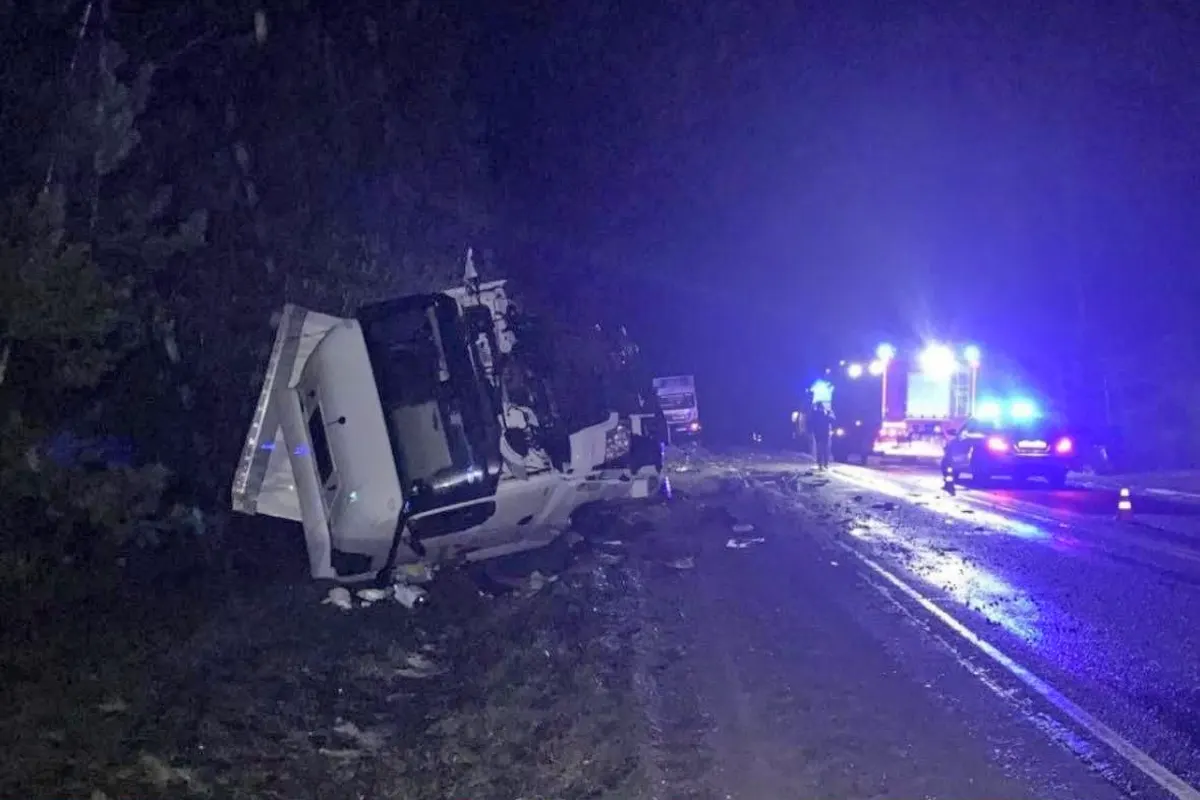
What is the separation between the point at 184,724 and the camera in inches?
258

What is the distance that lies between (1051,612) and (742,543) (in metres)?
5.53

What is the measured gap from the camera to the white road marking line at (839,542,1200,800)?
573 centimetres

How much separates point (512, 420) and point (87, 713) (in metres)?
5.17

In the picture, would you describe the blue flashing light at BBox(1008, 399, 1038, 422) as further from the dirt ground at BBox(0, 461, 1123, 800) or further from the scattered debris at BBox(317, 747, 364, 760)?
the scattered debris at BBox(317, 747, 364, 760)

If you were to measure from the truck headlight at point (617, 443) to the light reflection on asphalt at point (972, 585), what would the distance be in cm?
338

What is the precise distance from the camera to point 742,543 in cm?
1512

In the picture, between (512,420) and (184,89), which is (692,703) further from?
(184,89)

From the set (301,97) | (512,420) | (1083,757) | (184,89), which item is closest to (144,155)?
(184,89)

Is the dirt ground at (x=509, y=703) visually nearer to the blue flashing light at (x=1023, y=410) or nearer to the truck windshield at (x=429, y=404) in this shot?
the truck windshield at (x=429, y=404)

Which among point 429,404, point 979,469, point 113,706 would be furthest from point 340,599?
point 979,469

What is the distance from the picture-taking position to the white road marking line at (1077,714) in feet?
18.8

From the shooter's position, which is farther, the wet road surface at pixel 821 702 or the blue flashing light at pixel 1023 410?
the blue flashing light at pixel 1023 410

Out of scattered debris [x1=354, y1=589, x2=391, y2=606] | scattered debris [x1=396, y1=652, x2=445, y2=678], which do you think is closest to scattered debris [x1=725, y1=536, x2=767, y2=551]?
scattered debris [x1=354, y1=589, x2=391, y2=606]

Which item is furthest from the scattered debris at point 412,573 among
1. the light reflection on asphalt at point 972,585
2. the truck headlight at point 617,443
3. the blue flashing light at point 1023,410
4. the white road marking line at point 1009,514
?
the blue flashing light at point 1023,410
